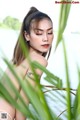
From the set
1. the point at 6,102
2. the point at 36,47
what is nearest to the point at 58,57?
the point at 36,47

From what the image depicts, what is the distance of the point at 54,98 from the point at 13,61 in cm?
22

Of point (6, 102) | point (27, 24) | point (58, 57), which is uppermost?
point (27, 24)

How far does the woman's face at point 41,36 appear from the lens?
1047mm

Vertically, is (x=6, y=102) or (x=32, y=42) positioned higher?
(x=32, y=42)

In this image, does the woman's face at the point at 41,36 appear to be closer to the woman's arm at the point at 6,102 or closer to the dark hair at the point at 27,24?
the dark hair at the point at 27,24

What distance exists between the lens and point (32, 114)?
1.03 metres

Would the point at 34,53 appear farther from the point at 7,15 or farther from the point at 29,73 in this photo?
the point at 7,15

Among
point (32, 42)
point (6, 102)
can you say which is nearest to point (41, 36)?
point (32, 42)

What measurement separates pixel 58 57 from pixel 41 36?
0.11m

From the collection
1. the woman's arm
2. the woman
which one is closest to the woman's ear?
the woman

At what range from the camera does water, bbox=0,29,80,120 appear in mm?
1040

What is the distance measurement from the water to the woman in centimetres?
3

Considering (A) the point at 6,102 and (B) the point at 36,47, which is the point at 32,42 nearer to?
(B) the point at 36,47

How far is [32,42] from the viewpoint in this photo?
1064 millimetres
